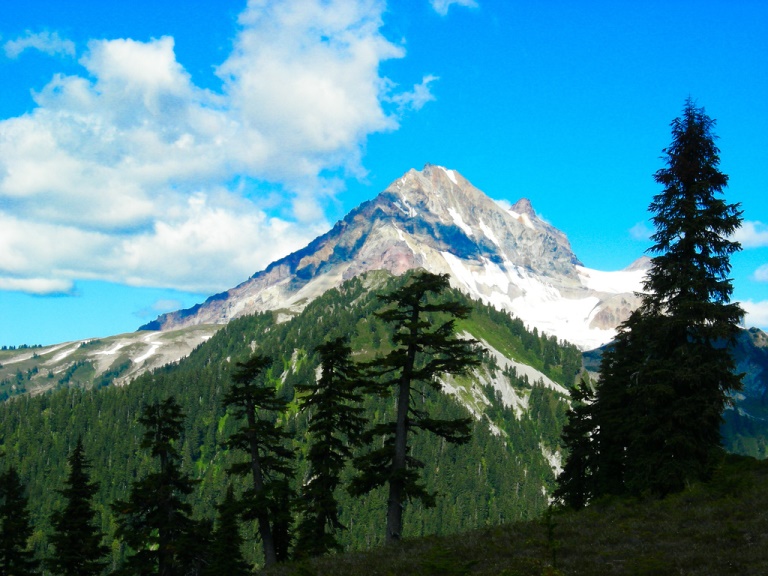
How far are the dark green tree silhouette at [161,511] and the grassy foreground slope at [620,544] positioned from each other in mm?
10704

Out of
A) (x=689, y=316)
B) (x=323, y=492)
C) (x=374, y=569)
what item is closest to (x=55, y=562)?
(x=323, y=492)

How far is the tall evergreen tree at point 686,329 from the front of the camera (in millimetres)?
25422

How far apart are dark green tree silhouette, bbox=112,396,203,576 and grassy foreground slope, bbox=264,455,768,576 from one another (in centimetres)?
1070

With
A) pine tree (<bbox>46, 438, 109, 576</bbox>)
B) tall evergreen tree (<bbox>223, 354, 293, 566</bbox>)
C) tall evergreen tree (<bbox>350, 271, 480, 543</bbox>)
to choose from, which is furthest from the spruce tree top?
pine tree (<bbox>46, 438, 109, 576</bbox>)

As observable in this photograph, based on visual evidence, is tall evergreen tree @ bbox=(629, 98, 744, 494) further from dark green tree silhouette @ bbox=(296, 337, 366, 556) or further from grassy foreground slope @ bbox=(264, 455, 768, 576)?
dark green tree silhouette @ bbox=(296, 337, 366, 556)

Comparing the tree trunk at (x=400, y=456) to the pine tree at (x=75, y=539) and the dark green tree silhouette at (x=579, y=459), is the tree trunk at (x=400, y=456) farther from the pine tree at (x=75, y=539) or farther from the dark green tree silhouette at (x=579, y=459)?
the pine tree at (x=75, y=539)

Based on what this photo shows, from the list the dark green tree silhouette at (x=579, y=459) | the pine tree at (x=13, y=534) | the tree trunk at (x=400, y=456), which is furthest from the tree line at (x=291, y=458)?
the dark green tree silhouette at (x=579, y=459)

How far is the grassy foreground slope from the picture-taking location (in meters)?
16.4

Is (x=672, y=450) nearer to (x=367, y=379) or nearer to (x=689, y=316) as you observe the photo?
(x=689, y=316)

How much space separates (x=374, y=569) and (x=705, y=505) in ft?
42.0

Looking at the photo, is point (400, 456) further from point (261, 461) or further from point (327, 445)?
point (261, 461)

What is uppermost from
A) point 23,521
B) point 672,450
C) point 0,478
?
point 672,450

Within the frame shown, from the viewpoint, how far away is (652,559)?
54.3 ft

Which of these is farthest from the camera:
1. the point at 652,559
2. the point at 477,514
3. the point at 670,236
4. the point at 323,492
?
the point at 477,514
